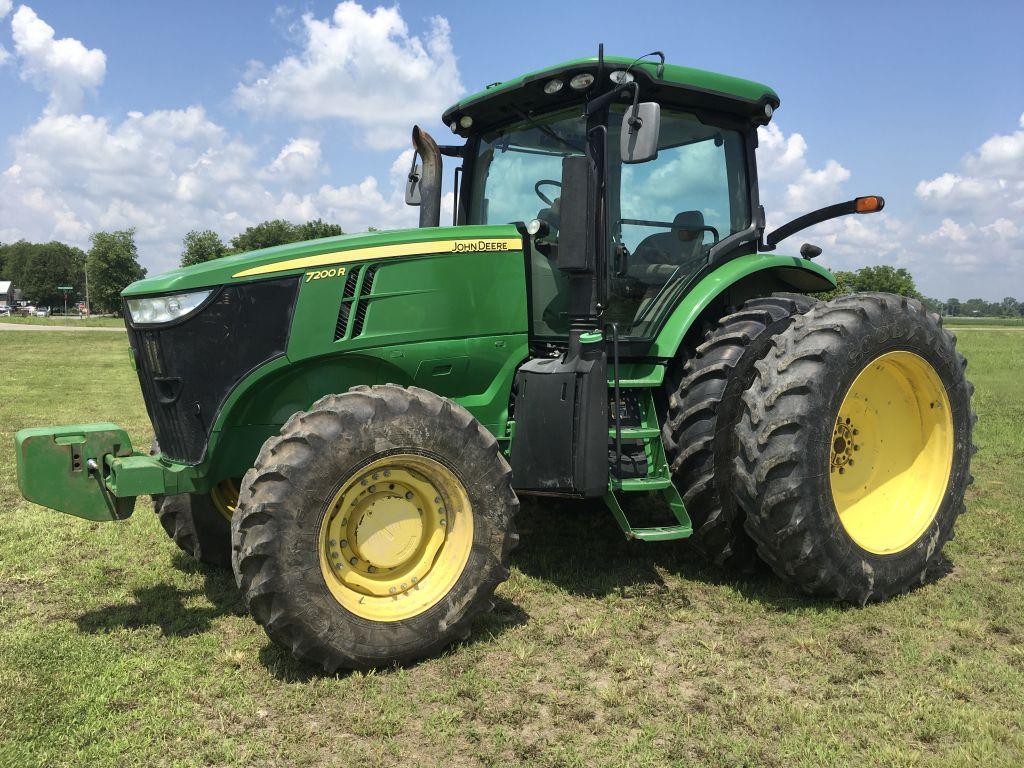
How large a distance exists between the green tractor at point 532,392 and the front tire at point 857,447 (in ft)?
0.05

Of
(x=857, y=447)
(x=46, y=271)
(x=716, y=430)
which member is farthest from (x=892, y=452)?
(x=46, y=271)

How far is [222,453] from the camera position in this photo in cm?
394

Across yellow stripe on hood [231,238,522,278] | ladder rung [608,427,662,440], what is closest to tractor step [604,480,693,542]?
ladder rung [608,427,662,440]

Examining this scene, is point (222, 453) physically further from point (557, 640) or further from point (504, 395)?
point (557, 640)

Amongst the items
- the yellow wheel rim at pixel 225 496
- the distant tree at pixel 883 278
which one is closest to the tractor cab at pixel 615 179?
the yellow wheel rim at pixel 225 496

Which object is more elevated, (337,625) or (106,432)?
(106,432)

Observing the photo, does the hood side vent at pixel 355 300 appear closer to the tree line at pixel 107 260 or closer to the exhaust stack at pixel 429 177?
the exhaust stack at pixel 429 177

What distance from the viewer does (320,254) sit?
3.88 meters

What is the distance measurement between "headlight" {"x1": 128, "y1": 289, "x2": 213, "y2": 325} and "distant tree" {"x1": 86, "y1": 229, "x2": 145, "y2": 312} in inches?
2785

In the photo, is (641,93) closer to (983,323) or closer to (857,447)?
(857,447)

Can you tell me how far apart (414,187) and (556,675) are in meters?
3.49

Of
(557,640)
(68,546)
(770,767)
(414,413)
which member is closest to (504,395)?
(414,413)

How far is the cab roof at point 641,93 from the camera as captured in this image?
432 cm

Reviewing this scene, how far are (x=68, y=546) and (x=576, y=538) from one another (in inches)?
131
